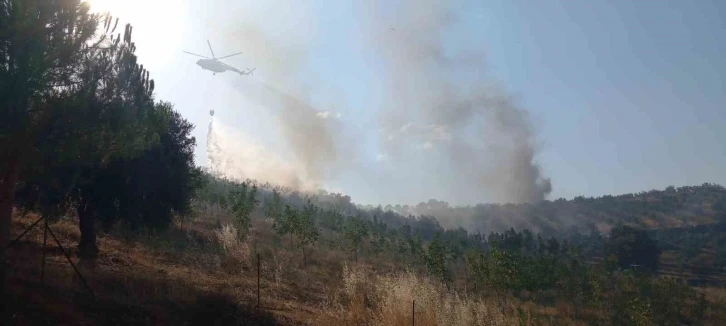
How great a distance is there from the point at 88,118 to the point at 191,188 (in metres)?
13.1

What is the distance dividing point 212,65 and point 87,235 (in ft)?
224

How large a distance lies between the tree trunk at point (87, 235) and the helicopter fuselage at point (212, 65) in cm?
6608

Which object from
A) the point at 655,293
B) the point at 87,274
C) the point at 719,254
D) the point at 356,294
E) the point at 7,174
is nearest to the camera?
the point at 7,174

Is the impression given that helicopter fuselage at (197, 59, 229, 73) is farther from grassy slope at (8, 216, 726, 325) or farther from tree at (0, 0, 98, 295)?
tree at (0, 0, 98, 295)

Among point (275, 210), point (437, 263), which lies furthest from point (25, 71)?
point (275, 210)

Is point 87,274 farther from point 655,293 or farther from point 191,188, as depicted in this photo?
point 655,293

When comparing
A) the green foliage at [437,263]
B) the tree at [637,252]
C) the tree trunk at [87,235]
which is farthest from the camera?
the tree at [637,252]

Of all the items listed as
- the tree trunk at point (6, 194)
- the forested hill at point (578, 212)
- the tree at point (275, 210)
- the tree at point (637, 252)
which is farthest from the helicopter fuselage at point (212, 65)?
the tree trunk at point (6, 194)

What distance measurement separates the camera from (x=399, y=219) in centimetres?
14600

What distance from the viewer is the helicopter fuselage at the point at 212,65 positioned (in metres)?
83.7

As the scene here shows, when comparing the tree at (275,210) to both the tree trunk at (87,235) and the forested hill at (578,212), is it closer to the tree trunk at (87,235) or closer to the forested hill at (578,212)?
the tree trunk at (87,235)

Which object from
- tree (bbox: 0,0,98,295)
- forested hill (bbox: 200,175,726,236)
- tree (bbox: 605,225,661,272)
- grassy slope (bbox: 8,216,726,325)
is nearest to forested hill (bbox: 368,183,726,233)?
forested hill (bbox: 200,175,726,236)

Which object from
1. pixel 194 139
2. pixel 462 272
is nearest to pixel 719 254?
Result: pixel 462 272

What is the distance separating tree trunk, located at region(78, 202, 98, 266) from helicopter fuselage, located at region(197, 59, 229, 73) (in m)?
66.1
